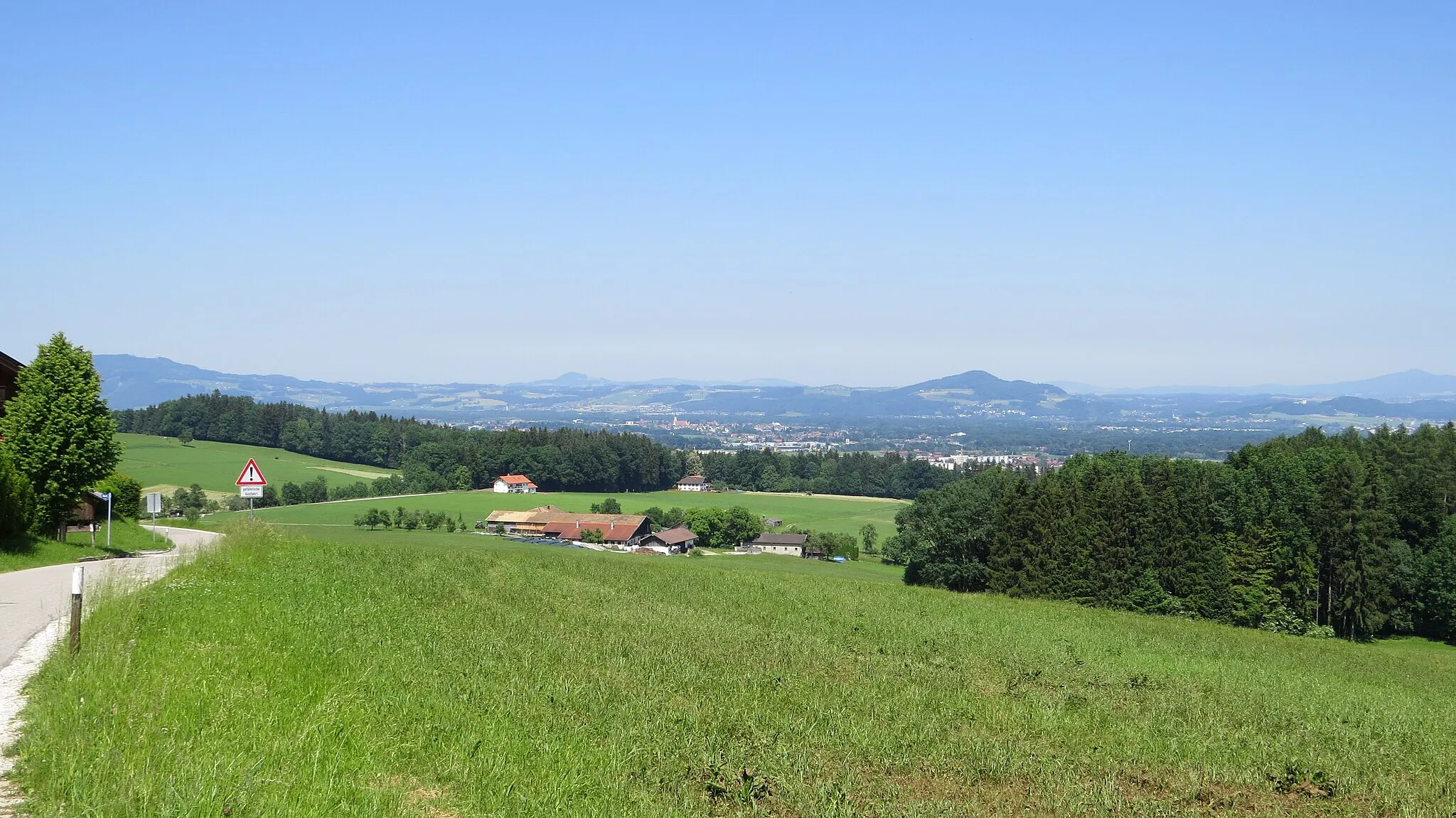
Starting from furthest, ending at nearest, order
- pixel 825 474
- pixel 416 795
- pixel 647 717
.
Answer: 1. pixel 825 474
2. pixel 647 717
3. pixel 416 795

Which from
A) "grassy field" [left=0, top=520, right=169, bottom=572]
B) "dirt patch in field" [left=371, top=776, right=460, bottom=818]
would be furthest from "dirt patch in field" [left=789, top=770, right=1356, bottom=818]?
"grassy field" [left=0, top=520, right=169, bottom=572]

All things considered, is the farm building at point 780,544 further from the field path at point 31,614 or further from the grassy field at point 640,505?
the field path at point 31,614

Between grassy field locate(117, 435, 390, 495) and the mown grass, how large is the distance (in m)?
96.0

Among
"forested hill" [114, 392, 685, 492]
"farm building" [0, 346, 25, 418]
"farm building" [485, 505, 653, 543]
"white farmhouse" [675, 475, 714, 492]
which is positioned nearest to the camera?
"farm building" [0, 346, 25, 418]

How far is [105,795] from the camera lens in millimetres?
7758

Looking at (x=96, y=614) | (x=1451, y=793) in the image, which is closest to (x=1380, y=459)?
(x=1451, y=793)

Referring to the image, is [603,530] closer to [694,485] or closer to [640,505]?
[640,505]

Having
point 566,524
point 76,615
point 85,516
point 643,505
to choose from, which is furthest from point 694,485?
point 76,615

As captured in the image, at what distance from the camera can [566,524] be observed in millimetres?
97625

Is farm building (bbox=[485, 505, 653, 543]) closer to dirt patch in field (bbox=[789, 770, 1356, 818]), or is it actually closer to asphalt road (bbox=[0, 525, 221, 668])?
asphalt road (bbox=[0, 525, 221, 668])

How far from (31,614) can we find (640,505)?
10167 centimetres

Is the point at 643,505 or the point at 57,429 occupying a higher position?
the point at 57,429

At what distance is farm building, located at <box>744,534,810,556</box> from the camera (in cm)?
10362

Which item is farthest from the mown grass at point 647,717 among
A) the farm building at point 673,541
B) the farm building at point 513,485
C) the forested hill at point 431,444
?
the forested hill at point 431,444
